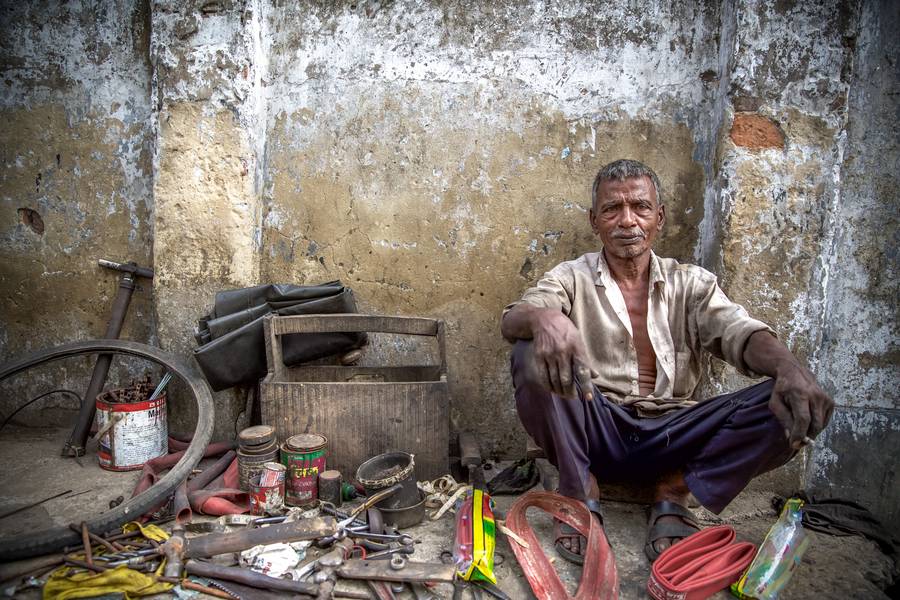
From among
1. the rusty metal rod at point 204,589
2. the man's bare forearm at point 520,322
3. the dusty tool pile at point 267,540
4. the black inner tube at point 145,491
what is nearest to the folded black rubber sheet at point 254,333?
the black inner tube at point 145,491

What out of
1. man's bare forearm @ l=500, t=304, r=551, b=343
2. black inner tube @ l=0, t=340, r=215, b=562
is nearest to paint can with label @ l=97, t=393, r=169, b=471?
black inner tube @ l=0, t=340, r=215, b=562

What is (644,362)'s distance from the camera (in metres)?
2.68

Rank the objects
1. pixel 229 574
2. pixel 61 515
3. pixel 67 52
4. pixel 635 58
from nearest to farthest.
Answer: pixel 229 574, pixel 61 515, pixel 635 58, pixel 67 52

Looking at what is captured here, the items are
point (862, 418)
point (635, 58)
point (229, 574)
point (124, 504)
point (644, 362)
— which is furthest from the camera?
point (635, 58)

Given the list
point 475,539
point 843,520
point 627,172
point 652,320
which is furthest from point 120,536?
point 843,520

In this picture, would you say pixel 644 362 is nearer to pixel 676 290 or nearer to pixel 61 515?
pixel 676 290

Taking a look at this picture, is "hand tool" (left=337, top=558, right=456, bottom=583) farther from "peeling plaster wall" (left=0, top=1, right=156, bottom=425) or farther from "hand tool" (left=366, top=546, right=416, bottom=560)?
"peeling plaster wall" (left=0, top=1, right=156, bottom=425)

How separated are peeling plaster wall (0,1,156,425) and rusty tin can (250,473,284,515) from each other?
5.33 ft

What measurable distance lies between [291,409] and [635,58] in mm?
2769

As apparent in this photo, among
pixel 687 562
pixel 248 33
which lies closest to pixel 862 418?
pixel 687 562

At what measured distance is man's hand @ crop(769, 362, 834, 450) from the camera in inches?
77.4

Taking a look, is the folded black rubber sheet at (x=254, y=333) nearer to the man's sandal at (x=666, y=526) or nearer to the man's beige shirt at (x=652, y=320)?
the man's beige shirt at (x=652, y=320)

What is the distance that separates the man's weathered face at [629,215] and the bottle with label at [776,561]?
50.8 inches

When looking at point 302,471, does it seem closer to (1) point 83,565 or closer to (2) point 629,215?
(1) point 83,565
